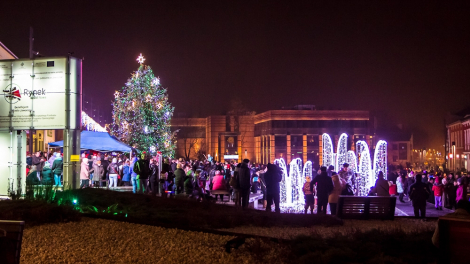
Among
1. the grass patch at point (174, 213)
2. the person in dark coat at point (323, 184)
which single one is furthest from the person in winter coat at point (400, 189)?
the grass patch at point (174, 213)

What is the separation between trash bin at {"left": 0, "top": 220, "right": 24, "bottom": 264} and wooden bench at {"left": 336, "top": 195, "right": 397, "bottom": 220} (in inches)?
401

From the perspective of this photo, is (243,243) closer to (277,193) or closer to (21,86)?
(277,193)

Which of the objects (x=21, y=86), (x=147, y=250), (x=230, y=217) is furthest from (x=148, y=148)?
(x=147, y=250)

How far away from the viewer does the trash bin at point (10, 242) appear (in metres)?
5.78

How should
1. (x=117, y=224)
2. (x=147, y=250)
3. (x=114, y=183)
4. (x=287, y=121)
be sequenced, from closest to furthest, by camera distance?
(x=147, y=250)
(x=117, y=224)
(x=114, y=183)
(x=287, y=121)

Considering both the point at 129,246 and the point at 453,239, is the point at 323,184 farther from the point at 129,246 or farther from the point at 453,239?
the point at 453,239

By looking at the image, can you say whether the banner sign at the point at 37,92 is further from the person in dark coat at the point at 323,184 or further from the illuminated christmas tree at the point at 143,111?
the illuminated christmas tree at the point at 143,111

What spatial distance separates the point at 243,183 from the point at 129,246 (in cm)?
866

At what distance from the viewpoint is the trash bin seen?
227 inches

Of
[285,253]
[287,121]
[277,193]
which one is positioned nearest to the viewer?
[285,253]

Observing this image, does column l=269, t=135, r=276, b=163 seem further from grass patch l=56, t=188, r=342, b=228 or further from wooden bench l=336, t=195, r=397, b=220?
wooden bench l=336, t=195, r=397, b=220

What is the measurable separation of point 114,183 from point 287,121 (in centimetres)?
7912

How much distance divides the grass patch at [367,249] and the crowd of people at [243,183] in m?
6.74

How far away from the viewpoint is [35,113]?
18.3m
